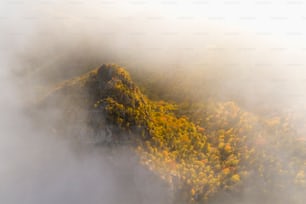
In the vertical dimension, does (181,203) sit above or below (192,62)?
below

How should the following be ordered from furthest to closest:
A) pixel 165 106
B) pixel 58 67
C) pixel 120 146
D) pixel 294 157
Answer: pixel 58 67 → pixel 165 106 → pixel 294 157 → pixel 120 146

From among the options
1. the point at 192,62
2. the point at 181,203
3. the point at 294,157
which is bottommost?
the point at 181,203

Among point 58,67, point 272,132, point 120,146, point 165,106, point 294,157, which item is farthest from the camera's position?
point 58,67

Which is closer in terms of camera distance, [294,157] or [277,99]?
[294,157]

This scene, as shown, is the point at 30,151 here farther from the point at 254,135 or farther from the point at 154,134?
the point at 254,135

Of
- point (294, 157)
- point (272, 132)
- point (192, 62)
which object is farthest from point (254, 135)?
point (192, 62)

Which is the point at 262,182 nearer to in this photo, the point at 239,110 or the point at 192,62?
the point at 239,110

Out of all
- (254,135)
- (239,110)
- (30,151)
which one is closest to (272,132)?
(254,135)
